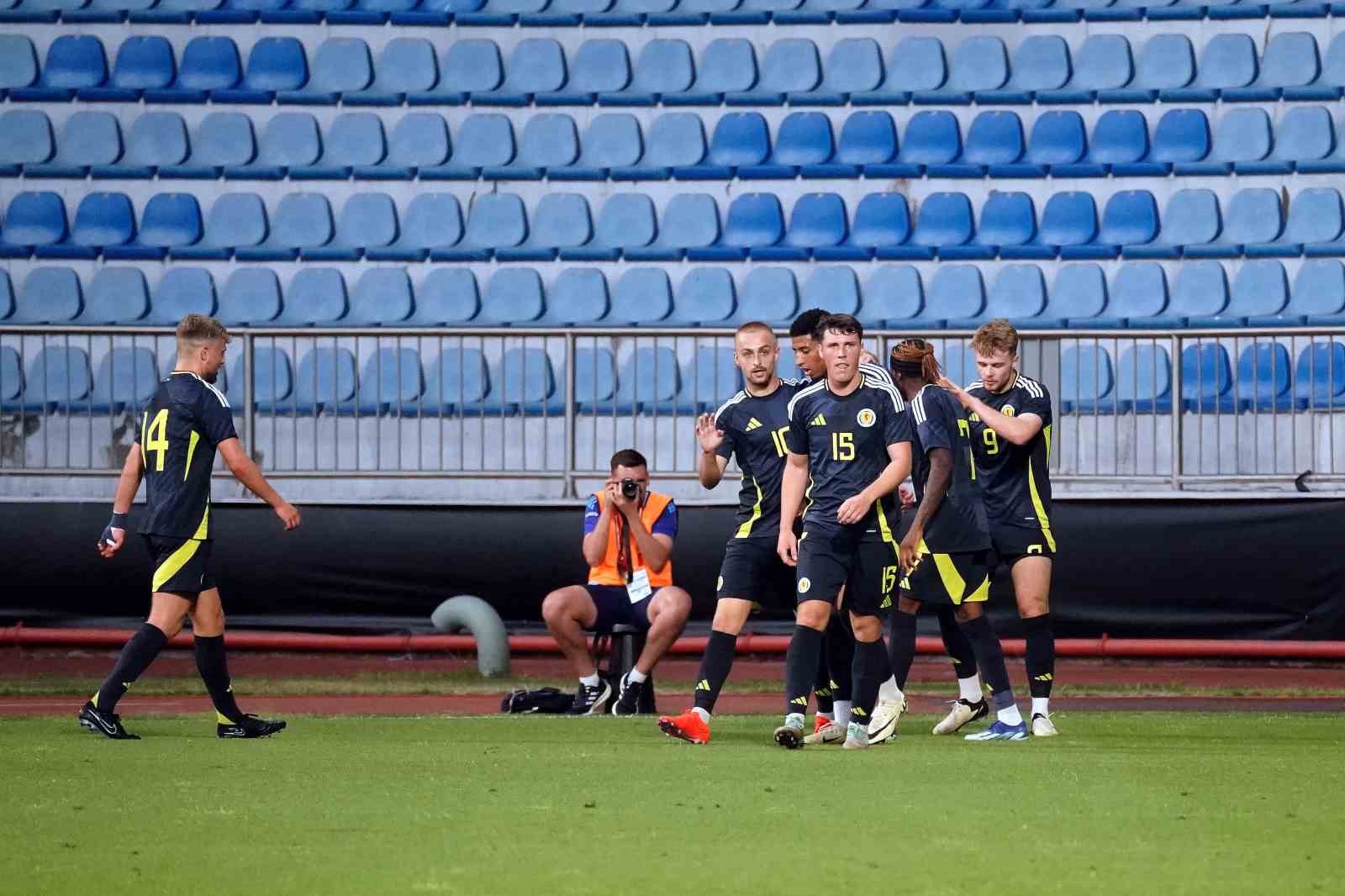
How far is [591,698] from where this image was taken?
10.9 m

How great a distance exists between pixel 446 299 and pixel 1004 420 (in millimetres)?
8481

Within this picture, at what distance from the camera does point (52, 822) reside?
5477mm

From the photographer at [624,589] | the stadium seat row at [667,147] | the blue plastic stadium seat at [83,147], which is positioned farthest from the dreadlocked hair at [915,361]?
the blue plastic stadium seat at [83,147]

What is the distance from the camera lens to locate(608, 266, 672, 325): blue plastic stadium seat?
1603cm

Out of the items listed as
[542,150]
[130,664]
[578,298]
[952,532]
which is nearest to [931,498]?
[952,532]

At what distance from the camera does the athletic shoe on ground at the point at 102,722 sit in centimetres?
841

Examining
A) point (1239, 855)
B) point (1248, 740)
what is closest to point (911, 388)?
point (1248, 740)

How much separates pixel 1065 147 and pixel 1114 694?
5987mm

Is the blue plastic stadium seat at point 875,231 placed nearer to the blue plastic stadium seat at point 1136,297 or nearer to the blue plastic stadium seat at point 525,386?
the blue plastic stadium seat at point 1136,297

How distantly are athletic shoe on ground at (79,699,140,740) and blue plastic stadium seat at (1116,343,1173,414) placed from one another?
24.6ft

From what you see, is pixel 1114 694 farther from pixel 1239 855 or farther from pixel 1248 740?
pixel 1239 855

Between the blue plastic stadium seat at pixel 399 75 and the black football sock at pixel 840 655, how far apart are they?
31.8ft

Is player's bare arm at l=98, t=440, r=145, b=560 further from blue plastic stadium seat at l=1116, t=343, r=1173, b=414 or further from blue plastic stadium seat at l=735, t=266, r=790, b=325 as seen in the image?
blue plastic stadium seat at l=735, t=266, r=790, b=325

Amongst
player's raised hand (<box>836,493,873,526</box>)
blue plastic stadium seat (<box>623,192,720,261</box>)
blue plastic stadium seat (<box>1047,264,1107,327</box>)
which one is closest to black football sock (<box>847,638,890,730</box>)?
player's raised hand (<box>836,493,873,526</box>)
